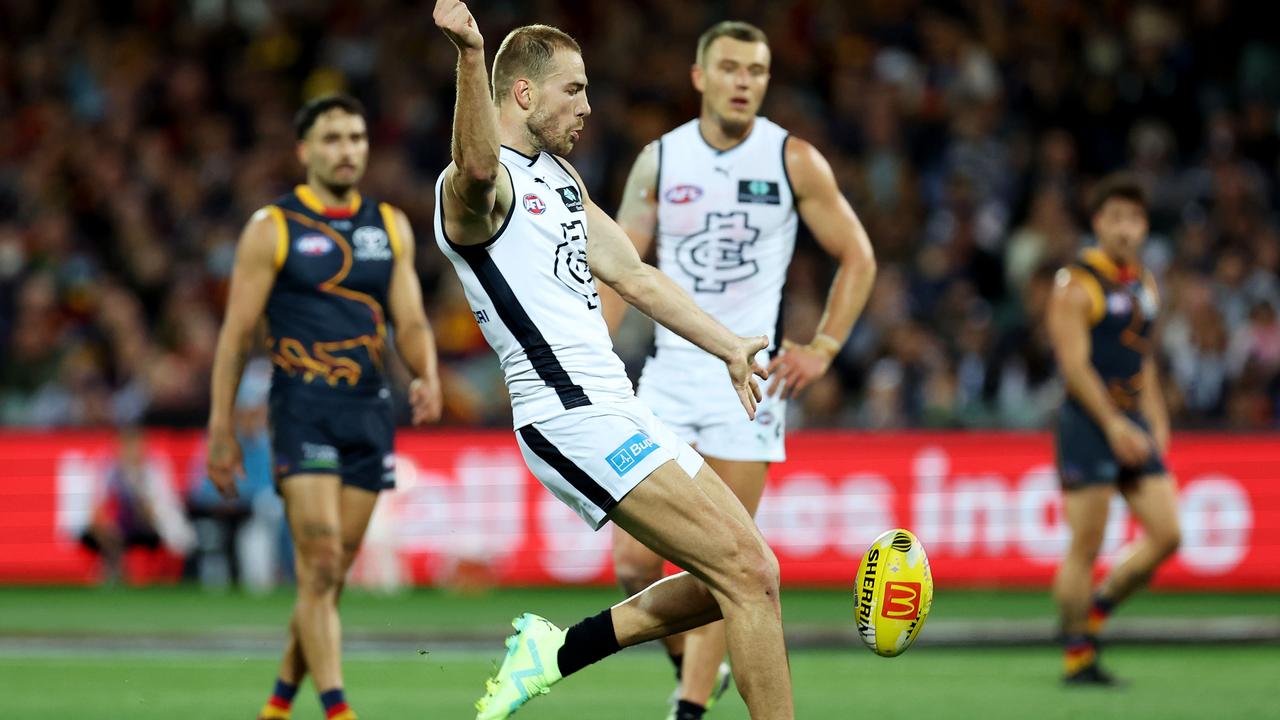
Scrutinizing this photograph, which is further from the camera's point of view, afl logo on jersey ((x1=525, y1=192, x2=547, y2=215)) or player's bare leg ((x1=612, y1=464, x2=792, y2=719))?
afl logo on jersey ((x1=525, y1=192, x2=547, y2=215))

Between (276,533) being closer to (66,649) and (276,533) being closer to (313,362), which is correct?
(66,649)

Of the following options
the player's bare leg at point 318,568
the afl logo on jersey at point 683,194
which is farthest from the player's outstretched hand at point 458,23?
the player's bare leg at point 318,568

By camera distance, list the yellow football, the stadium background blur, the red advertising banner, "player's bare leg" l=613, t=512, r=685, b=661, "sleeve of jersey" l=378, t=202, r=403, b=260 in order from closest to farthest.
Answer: the yellow football < "player's bare leg" l=613, t=512, r=685, b=661 < "sleeve of jersey" l=378, t=202, r=403, b=260 < the stadium background blur < the red advertising banner

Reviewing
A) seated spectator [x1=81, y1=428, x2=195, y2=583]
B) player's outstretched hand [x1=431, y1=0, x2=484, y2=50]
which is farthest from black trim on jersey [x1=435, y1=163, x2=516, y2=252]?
seated spectator [x1=81, y1=428, x2=195, y2=583]

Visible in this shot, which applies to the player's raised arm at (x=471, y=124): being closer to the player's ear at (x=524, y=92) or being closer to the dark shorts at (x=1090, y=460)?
the player's ear at (x=524, y=92)

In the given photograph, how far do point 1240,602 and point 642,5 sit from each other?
35.9 ft

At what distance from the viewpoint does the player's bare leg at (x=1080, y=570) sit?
33.4ft

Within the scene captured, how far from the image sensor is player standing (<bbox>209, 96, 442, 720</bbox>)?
26.8 feet

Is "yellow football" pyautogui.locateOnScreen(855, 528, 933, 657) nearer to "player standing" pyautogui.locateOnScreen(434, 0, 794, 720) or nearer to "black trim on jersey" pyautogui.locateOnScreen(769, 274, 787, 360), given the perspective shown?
"player standing" pyautogui.locateOnScreen(434, 0, 794, 720)

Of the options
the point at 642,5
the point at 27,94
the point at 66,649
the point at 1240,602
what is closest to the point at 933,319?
the point at 1240,602

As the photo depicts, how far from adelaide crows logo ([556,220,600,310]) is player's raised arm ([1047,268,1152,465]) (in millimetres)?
4693

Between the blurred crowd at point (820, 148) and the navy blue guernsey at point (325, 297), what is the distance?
26.1ft

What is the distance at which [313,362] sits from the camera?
8.39m

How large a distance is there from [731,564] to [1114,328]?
516 centimetres
